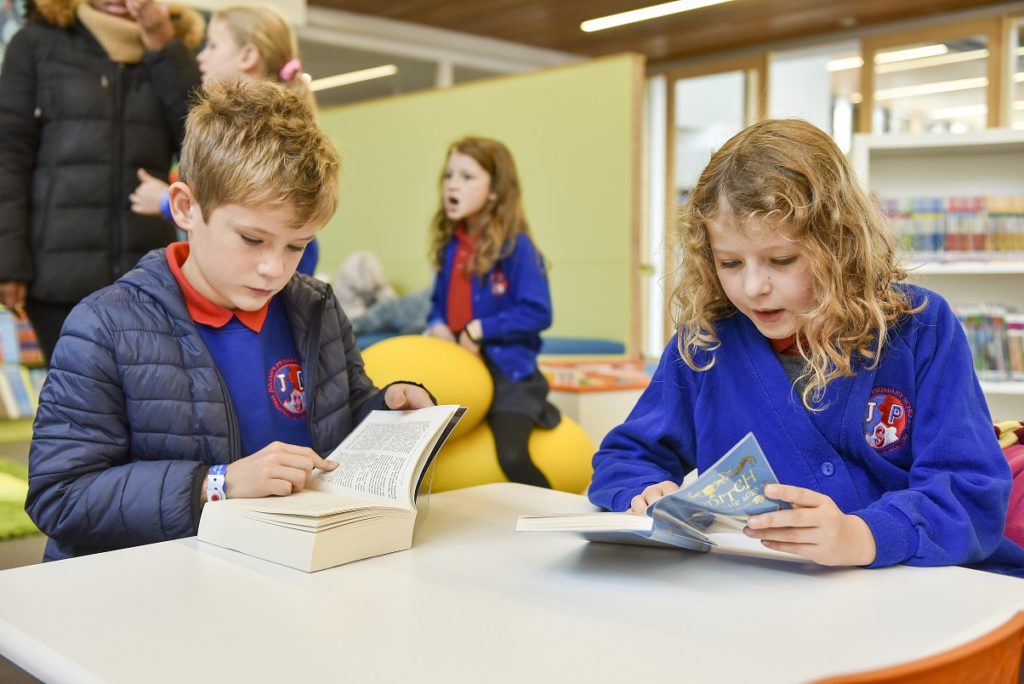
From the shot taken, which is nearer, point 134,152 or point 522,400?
point 134,152

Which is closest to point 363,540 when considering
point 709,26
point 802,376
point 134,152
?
point 802,376

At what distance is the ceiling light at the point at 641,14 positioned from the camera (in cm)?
732

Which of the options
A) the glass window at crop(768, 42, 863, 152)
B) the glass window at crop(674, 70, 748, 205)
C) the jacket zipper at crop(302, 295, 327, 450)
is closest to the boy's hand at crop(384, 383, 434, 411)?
the jacket zipper at crop(302, 295, 327, 450)

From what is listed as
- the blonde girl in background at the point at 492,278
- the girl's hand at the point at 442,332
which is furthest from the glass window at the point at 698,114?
the girl's hand at the point at 442,332

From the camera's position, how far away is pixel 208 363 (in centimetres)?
140

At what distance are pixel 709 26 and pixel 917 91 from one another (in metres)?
1.94

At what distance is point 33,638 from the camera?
0.87m

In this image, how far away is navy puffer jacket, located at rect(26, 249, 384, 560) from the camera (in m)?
1.28

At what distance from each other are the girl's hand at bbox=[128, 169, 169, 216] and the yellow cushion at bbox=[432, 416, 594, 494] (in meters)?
1.01

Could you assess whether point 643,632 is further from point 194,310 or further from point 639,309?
point 639,309

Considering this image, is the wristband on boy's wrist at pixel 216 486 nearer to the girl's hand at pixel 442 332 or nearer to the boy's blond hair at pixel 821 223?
the boy's blond hair at pixel 821 223

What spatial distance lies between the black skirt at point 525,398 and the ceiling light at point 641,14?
193 inches

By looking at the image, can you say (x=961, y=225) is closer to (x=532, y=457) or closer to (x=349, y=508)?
(x=532, y=457)

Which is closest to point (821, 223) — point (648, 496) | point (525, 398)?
point (648, 496)
